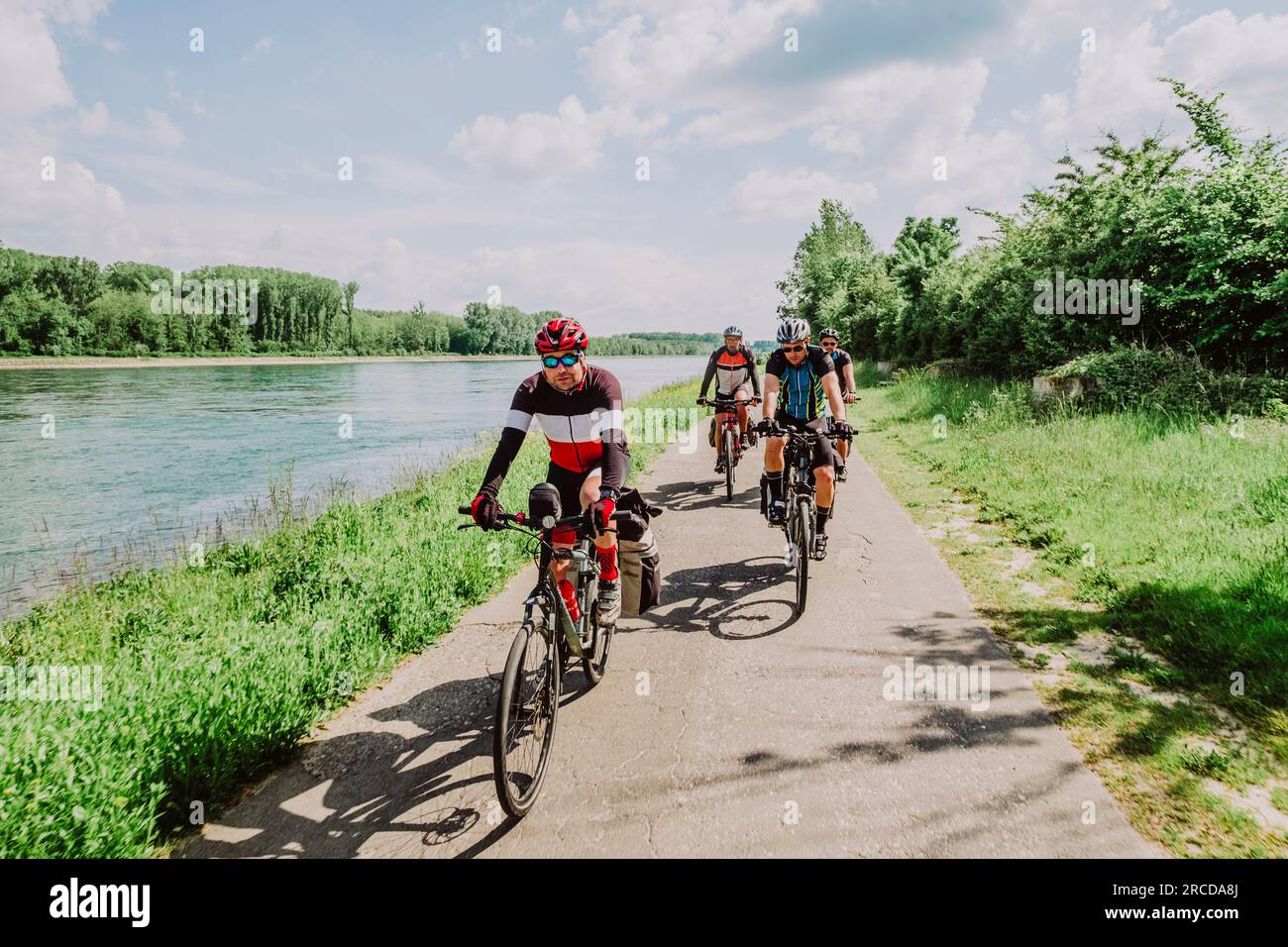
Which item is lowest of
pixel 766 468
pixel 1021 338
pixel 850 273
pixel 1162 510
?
pixel 1162 510

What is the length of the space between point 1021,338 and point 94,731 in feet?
56.3

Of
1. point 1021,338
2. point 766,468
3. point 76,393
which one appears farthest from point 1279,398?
point 76,393

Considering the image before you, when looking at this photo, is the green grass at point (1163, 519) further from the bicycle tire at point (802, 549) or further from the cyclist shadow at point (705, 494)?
the cyclist shadow at point (705, 494)

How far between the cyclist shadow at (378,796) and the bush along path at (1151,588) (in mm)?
3106

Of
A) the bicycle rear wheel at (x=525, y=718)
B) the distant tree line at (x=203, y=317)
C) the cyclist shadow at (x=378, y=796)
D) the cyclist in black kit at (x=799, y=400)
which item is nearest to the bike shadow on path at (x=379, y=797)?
the cyclist shadow at (x=378, y=796)

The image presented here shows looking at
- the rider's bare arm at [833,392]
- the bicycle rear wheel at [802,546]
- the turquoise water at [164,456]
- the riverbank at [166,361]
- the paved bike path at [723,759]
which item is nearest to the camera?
the paved bike path at [723,759]

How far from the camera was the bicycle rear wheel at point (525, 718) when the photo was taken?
283 cm

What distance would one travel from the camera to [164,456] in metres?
18.2

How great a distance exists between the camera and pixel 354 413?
99.1ft

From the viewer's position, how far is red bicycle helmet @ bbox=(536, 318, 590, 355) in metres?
3.79

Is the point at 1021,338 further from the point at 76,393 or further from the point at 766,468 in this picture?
the point at 76,393

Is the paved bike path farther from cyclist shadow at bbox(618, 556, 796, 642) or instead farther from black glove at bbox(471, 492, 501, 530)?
black glove at bbox(471, 492, 501, 530)

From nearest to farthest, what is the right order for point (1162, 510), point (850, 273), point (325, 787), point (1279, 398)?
point (325, 787), point (1162, 510), point (1279, 398), point (850, 273)

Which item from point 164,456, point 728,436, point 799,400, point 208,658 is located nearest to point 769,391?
point 799,400
